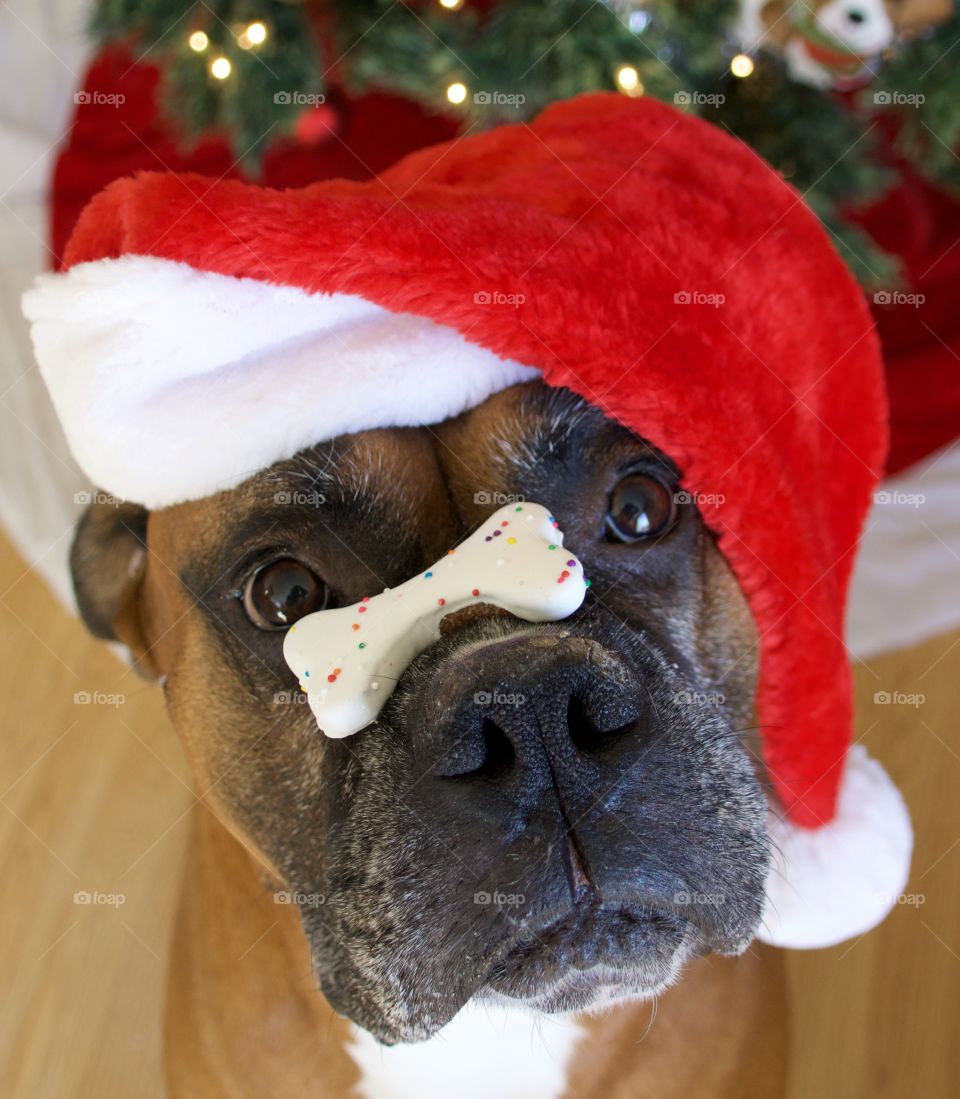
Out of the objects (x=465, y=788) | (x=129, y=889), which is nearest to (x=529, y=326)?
(x=465, y=788)

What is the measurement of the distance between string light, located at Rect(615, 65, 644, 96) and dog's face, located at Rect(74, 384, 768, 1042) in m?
1.18

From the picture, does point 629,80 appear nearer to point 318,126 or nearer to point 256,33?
point 256,33

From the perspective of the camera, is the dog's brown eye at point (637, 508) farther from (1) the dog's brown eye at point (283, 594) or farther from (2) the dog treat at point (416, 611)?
(1) the dog's brown eye at point (283, 594)

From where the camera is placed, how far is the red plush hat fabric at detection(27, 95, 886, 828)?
3.93ft

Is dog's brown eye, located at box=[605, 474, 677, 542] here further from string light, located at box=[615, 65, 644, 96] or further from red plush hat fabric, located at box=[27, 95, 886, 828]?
string light, located at box=[615, 65, 644, 96]

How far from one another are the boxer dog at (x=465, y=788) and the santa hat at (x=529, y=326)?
86mm

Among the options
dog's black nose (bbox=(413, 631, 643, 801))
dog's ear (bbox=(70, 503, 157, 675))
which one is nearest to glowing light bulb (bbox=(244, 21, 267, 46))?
dog's ear (bbox=(70, 503, 157, 675))

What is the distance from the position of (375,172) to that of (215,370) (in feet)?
5.98

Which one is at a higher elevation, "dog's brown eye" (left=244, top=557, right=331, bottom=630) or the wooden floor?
"dog's brown eye" (left=244, top=557, right=331, bottom=630)

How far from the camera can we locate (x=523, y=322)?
123 centimetres

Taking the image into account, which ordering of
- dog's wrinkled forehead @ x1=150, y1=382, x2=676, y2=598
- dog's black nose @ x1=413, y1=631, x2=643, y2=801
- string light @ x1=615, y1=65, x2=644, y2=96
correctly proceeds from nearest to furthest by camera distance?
dog's black nose @ x1=413, y1=631, x2=643, y2=801 → dog's wrinkled forehead @ x1=150, y1=382, x2=676, y2=598 → string light @ x1=615, y1=65, x2=644, y2=96

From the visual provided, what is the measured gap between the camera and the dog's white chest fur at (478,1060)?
1.62m

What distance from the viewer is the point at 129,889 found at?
92.2 inches

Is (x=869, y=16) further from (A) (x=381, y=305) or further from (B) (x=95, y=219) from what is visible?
(B) (x=95, y=219)
